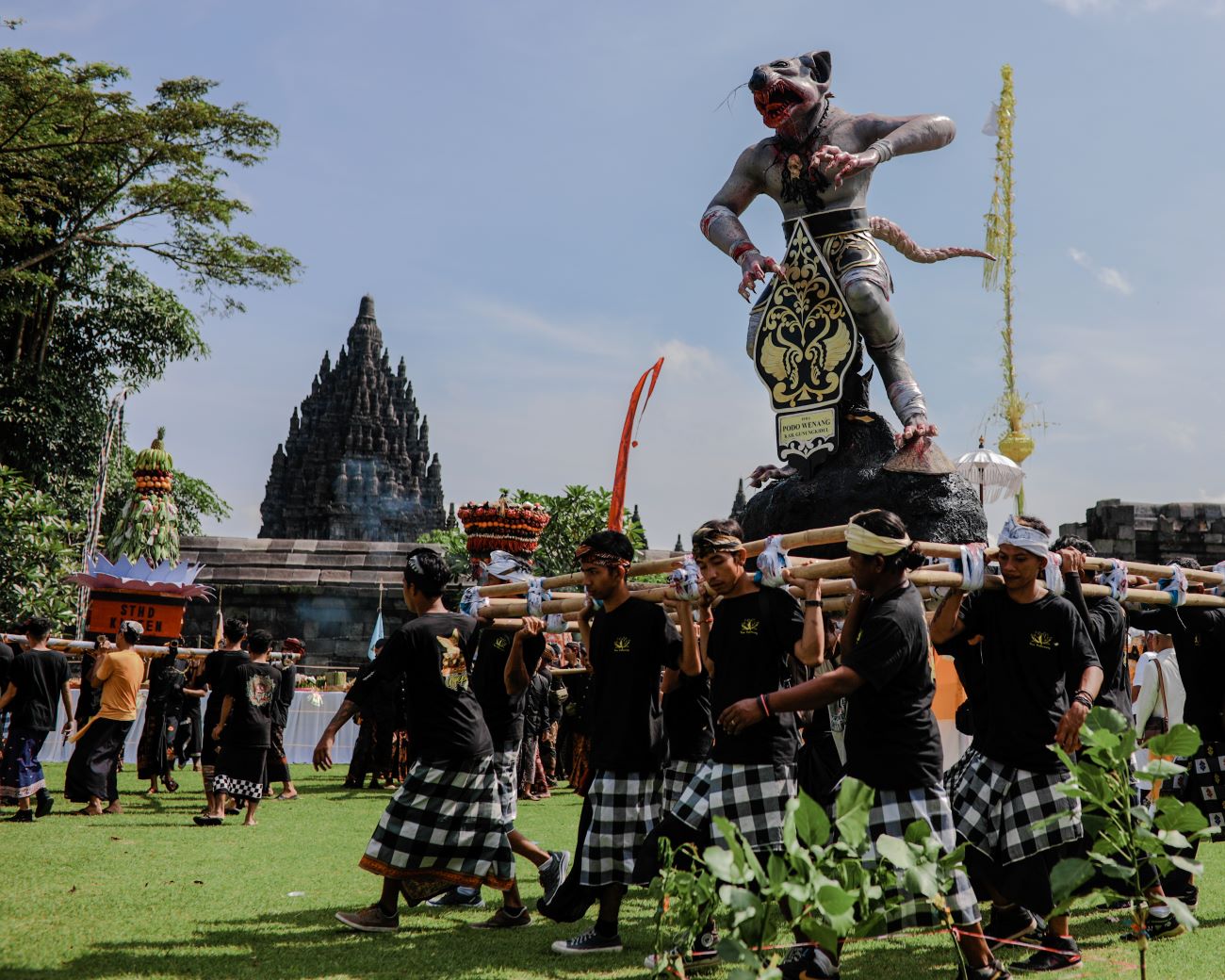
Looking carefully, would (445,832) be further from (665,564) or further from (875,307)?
(875,307)

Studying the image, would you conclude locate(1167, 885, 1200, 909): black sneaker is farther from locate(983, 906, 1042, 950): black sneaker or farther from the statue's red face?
the statue's red face

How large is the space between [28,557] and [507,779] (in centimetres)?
1702

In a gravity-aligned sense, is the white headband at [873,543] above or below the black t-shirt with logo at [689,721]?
above

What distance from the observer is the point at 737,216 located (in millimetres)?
9797

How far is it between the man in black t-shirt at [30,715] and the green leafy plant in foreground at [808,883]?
821 centimetres

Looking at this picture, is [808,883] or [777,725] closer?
[808,883]

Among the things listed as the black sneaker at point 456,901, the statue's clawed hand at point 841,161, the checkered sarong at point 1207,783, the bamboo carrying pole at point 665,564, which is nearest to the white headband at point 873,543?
the bamboo carrying pole at point 665,564

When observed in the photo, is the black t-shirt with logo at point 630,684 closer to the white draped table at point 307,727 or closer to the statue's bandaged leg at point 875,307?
the statue's bandaged leg at point 875,307

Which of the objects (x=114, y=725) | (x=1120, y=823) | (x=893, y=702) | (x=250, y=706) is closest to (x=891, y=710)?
(x=893, y=702)

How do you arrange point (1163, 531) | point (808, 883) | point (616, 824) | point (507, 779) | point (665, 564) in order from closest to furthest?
point (808, 883)
point (616, 824)
point (665, 564)
point (507, 779)
point (1163, 531)

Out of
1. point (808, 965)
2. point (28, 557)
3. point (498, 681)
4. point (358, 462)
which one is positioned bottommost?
point (808, 965)

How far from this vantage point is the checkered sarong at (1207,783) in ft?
19.4

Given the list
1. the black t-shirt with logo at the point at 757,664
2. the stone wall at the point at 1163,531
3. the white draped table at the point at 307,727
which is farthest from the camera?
the stone wall at the point at 1163,531

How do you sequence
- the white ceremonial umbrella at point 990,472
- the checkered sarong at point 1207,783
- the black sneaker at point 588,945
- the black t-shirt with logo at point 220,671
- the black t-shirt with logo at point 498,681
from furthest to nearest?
the white ceremonial umbrella at point 990,472, the black t-shirt with logo at point 220,671, the black t-shirt with logo at point 498,681, the checkered sarong at point 1207,783, the black sneaker at point 588,945
